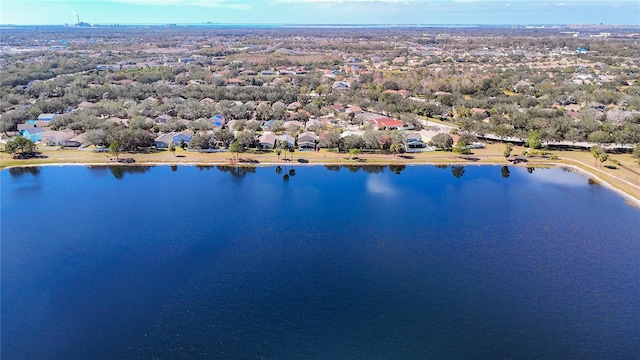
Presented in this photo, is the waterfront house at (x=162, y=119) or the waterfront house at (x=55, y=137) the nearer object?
the waterfront house at (x=55, y=137)

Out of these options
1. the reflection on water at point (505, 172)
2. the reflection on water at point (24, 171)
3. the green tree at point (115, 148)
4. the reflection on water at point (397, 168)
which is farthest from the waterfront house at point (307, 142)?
the reflection on water at point (24, 171)

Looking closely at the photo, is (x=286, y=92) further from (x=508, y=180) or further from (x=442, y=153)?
(x=508, y=180)

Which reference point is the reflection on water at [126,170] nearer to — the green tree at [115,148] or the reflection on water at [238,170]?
the green tree at [115,148]

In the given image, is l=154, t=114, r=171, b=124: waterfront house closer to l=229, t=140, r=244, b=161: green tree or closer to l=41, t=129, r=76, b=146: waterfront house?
l=41, t=129, r=76, b=146: waterfront house

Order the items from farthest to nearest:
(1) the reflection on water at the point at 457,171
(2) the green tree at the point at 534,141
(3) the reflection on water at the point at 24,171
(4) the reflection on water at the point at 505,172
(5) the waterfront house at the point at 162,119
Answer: (5) the waterfront house at the point at 162,119 → (2) the green tree at the point at 534,141 → (1) the reflection on water at the point at 457,171 → (4) the reflection on water at the point at 505,172 → (3) the reflection on water at the point at 24,171

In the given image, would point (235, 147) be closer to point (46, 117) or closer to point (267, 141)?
point (267, 141)

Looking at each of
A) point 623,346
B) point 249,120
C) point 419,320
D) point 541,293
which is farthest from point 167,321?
point 249,120

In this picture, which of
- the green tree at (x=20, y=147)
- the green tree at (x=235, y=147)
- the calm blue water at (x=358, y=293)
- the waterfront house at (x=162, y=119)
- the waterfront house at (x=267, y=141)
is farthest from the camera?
the waterfront house at (x=162, y=119)

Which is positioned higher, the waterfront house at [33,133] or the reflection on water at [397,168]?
the waterfront house at [33,133]
